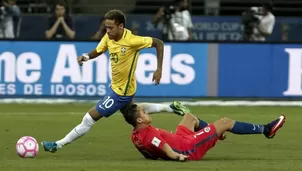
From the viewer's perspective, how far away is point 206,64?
23812 millimetres

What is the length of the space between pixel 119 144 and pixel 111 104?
5.68ft

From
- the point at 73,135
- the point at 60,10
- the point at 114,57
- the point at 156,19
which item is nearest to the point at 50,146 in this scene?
the point at 73,135

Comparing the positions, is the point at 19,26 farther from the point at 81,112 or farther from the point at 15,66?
the point at 81,112

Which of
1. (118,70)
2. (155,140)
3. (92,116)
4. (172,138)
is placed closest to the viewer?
(155,140)

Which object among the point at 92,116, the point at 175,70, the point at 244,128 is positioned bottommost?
the point at 175,70

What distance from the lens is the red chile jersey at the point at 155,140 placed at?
12.2m

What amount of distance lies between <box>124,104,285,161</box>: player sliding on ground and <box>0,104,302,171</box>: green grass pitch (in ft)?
0.53

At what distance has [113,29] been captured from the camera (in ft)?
43.6

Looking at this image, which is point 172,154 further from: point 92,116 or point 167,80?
point 167,80

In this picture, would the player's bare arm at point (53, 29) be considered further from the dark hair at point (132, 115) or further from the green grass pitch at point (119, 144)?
the dark hair at point (132, 115)

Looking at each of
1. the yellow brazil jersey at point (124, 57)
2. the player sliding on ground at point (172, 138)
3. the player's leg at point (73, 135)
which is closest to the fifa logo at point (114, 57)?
the yellow brazil jersey at point (124, 57)

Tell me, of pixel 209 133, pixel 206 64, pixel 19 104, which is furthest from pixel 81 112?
pixel 209 133

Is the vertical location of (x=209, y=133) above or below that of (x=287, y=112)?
above

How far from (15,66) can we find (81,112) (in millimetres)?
3035
